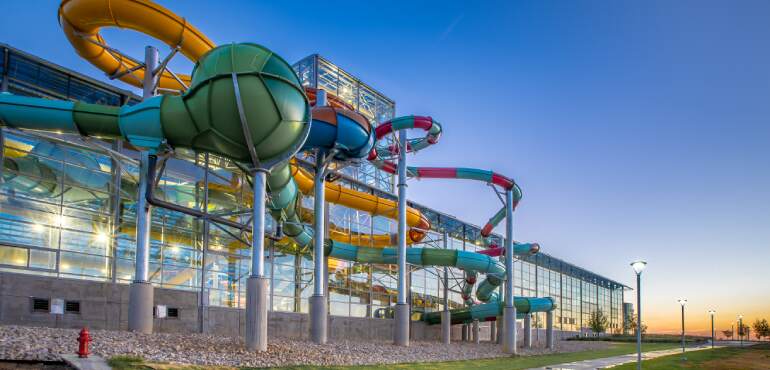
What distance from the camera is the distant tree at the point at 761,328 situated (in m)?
98.3

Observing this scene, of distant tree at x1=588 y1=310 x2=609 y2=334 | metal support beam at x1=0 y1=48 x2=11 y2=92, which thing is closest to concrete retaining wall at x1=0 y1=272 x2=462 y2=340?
metal support beam at x1=0 y1=48 x2=11 y2=92

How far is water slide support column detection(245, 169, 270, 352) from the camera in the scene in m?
17.9

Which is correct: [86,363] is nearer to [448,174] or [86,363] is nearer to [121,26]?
[121,26]

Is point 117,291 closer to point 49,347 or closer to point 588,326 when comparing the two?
point 49,347

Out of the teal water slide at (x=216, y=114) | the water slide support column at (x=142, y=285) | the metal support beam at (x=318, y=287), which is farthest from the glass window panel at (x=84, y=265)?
the metal support beam at (x=318, y=287)

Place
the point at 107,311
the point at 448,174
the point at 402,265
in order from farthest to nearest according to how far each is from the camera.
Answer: the point at 448,174 < the point at 402,265 < the point at 107,311

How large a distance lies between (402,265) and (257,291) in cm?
1500

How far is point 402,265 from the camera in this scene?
32.2 m

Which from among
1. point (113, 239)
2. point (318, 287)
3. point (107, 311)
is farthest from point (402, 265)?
point (107, 311)

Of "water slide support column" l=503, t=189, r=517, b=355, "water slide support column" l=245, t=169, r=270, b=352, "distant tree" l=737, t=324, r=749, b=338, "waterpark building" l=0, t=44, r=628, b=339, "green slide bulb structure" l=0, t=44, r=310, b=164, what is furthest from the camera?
"distant tree" l=737, t=324, r=749, b=338

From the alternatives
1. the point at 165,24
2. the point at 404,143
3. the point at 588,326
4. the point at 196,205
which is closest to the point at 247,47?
the point at 165,24

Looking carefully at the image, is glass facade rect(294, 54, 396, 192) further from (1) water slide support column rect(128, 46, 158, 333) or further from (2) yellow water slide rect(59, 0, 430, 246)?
(1) water slide support column rect(128, 46, 158, 333)

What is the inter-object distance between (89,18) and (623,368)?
2495cm

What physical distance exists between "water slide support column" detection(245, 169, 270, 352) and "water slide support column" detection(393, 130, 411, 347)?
1401 centimetres
